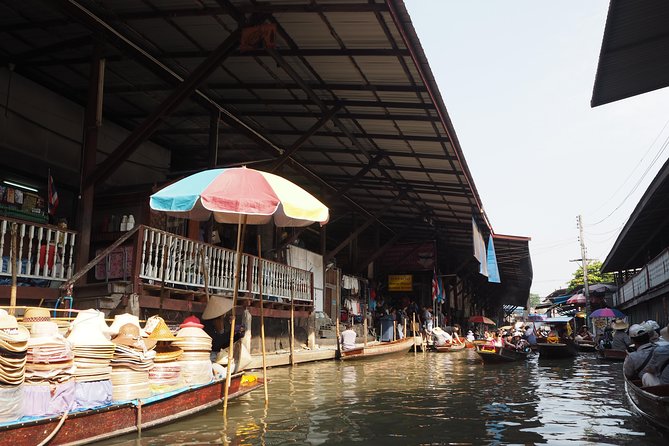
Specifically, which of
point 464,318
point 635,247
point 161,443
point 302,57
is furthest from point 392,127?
point 464,318

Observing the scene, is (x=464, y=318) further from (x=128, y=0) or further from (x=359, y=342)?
(x=128, y=0)

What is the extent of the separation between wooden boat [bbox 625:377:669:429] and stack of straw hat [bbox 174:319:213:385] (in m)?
5.11

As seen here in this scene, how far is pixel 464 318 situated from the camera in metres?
37.4

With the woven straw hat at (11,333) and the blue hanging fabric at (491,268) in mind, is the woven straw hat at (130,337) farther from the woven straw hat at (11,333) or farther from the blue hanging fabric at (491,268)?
the blue hanging fabric at (491,268)

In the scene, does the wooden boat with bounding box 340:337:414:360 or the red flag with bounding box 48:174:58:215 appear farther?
the wooden boat with bounding box 340:337:414:360

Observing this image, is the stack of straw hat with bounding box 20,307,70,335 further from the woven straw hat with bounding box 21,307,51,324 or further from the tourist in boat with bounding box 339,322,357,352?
the tourist in boat with bounding box 339,322,357,352

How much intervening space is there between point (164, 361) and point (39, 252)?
9.32ft

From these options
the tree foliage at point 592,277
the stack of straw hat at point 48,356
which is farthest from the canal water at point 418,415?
the tree foliage at point 592,277

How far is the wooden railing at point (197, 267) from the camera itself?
28.0ft

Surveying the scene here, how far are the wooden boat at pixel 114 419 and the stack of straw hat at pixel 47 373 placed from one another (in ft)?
0.68

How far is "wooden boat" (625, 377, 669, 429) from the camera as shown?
5.41 meters

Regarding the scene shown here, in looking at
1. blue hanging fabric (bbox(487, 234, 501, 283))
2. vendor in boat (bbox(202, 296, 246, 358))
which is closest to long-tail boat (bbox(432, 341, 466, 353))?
blue hanging fabric (bbox(487, 234, 501, 283))

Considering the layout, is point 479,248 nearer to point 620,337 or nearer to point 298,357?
point 620,337

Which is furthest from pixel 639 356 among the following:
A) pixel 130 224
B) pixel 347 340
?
pixel 347 340
